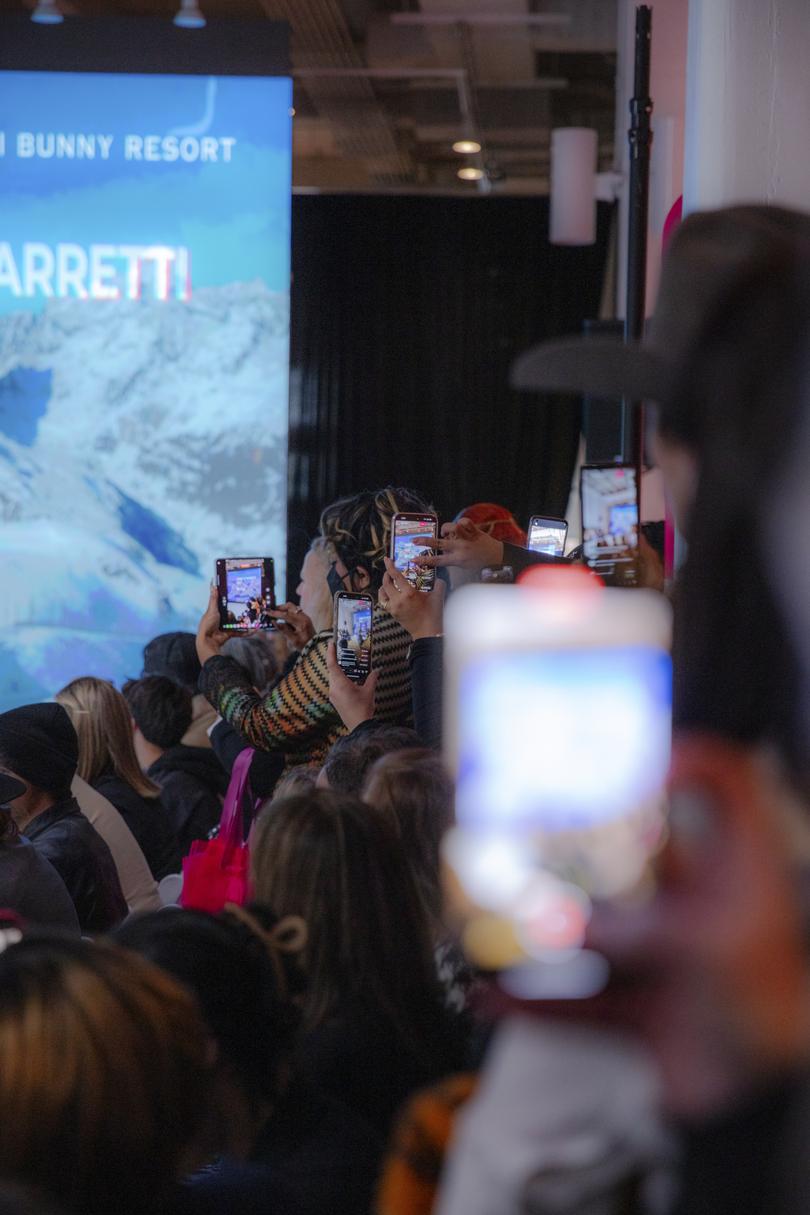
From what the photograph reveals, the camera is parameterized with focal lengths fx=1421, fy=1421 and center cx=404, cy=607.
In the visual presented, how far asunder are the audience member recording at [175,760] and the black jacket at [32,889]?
126 cm

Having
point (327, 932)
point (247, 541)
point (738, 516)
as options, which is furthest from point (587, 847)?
point (247, 541)

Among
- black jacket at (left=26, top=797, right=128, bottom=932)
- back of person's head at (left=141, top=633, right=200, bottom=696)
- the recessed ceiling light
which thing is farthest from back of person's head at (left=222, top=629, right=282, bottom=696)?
the recessed ceiling light

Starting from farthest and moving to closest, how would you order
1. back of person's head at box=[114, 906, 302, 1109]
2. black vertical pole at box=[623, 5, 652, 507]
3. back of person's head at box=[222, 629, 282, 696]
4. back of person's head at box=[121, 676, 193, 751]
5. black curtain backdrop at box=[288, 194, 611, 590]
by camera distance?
→ black curtain backdrop at box=[288, 194, 611, 590]
back of person's head at box=[222, 629, 282, 696]
back of person's head at box=[121, 676, 193, 751]
black vertical pole at box=[623, 5, 652, 507]
back of person's head at box=[114, 906, 302, 1109]

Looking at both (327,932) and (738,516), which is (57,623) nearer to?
(327,932)

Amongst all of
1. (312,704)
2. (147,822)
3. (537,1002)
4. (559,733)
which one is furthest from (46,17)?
(537,1002)

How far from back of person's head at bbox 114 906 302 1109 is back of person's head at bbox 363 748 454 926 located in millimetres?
358

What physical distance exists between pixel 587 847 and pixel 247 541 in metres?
4.80

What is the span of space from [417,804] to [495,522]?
1031 millimetres

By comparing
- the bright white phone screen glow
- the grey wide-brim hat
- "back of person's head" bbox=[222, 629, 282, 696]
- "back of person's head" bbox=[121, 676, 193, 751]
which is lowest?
"back of person's head" bbox=[121, 676, 193, 751]

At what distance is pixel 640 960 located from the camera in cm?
79

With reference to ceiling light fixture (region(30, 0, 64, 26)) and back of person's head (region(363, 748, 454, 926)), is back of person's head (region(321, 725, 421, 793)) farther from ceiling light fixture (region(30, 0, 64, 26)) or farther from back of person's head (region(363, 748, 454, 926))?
ceiling light fixture (region(30, 0, 64, 26))

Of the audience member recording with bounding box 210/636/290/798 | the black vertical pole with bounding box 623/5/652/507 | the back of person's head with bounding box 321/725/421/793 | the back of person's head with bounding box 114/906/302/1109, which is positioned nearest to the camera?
the back of person's head with bounding box 114/906/302/1109

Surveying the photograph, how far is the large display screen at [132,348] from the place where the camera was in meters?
5.54

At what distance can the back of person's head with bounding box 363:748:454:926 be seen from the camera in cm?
194
